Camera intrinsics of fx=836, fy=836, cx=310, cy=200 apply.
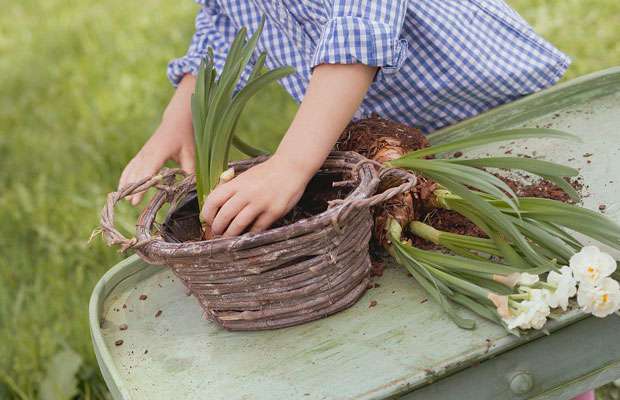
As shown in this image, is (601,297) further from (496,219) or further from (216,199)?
(216,199)

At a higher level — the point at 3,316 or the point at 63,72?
the point at 63,72


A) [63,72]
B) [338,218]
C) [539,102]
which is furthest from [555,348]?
[63,72]

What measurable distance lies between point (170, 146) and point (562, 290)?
2.87 ft

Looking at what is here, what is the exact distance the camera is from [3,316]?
2.28 meters

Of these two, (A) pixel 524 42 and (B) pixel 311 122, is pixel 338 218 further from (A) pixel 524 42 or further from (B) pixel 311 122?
(A) pixel 524 42

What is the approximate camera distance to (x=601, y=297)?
1061mm

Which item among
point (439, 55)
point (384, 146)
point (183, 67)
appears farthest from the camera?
point (183, 67)

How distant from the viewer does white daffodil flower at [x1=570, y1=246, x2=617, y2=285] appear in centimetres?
108

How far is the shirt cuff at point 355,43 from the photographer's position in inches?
51.6

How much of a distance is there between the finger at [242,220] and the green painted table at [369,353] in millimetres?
168

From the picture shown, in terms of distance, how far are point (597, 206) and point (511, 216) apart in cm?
19

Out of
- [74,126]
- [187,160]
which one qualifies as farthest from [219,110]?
[74,126]

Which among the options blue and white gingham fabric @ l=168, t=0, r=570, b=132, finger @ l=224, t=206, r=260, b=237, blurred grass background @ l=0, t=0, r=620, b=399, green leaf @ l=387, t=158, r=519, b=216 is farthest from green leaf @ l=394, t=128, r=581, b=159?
blurred grass background @ l=0, t=0, r=620, b=399

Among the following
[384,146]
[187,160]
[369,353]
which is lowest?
[369,353]
